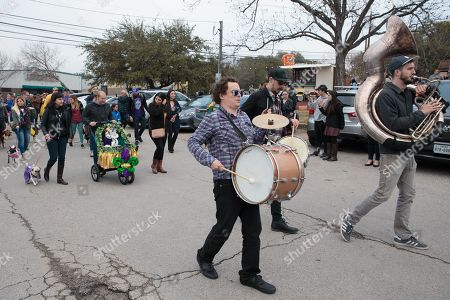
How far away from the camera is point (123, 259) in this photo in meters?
4.14

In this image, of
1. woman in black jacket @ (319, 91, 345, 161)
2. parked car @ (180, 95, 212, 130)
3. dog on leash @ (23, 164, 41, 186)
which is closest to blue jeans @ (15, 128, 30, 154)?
dog on leash @ (23, 164, 41, 186)

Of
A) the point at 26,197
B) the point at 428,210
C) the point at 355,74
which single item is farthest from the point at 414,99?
the point at 355,74

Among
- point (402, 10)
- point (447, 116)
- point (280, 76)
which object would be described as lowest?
point (447, 116)

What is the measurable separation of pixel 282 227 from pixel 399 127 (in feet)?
6.01

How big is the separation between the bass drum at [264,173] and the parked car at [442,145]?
17.9 feet

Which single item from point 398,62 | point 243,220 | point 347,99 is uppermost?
point 398,62

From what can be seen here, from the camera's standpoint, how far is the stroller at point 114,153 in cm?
748

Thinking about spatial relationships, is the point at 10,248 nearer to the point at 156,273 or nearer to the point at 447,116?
the point at 156,273

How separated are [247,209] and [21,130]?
9.65m

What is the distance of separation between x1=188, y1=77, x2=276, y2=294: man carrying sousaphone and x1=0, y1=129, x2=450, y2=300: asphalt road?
25 cm

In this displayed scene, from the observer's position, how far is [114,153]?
24.7 ft

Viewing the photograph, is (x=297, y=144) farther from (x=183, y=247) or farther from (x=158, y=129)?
(x=158, y=129)

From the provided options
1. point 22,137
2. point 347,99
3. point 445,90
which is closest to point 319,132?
point 347,99

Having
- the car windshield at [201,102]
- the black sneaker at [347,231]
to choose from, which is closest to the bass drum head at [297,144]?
the black sneaker at [347,231]
